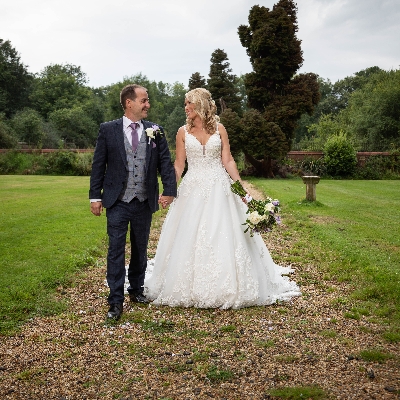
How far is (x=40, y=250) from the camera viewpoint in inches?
313

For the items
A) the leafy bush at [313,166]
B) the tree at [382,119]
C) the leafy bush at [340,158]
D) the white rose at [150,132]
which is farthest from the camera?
the tree at [382,119]

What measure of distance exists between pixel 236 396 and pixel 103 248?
19.1ft

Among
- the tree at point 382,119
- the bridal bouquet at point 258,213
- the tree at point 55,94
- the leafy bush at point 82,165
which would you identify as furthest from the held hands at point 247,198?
the tree at point 55,94

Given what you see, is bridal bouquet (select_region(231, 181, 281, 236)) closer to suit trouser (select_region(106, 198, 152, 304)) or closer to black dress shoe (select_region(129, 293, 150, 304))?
suit trouser (select_region(106, 198, 152, 304))

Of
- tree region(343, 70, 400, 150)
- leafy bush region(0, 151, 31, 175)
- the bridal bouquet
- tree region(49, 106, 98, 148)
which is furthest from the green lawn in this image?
tree region(49, 106, 98, 148)

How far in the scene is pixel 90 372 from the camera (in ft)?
11.7

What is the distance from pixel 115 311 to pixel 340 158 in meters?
25.8

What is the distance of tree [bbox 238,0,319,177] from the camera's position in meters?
26.0

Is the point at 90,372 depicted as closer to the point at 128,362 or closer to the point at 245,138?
the point at 128,362

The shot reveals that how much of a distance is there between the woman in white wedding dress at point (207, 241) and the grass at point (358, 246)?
0.92 m

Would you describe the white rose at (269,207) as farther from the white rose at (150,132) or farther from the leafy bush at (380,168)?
the leafy bush at (380,168)

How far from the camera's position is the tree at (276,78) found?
2602 cm

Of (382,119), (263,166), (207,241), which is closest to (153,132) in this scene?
(207,241)

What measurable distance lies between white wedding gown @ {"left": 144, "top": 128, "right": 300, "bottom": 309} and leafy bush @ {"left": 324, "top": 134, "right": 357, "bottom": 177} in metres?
24.3
